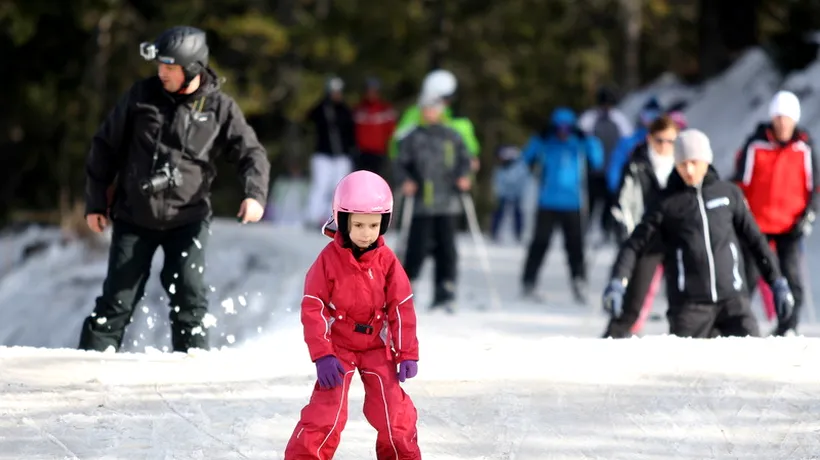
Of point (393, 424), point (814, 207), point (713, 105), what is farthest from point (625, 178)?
point (713, 105)

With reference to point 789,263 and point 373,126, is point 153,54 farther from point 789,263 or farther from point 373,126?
point 373,126

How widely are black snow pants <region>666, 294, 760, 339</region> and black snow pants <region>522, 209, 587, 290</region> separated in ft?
19.0

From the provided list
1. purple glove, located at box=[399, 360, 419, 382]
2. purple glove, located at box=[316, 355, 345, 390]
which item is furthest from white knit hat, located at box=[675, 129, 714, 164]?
purple glove, located at box=[316, 355, 345, 390]

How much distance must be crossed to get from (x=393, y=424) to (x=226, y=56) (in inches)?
1110

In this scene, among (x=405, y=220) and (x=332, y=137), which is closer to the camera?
(x=405, y=220)

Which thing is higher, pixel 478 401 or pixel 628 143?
pixel 628 143

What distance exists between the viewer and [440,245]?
12594mm

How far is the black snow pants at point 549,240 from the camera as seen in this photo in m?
13.9

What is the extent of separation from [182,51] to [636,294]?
358 centimetres

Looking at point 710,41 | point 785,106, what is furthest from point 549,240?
point 710,41

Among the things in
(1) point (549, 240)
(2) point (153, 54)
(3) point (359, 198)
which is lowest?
(1) point (549, 240)

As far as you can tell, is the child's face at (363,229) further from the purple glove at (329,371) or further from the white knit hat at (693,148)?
the white knit hat at (693,148)

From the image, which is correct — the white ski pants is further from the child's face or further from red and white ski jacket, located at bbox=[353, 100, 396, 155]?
the child's face

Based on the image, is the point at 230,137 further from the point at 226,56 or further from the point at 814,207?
the point at 226,56
